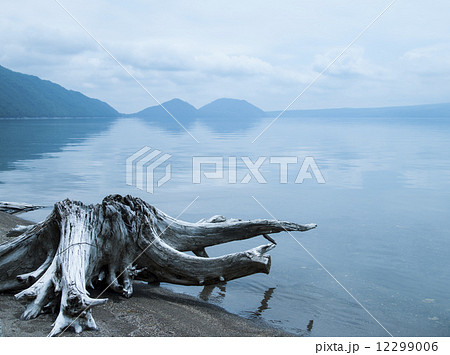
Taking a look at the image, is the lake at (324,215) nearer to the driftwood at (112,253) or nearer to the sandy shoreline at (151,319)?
the sandy shoreline at (151,319)

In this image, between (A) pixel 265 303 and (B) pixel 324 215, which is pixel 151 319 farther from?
(B) pixel 324 215

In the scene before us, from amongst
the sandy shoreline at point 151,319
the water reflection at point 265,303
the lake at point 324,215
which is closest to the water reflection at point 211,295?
the lake at point 324,215

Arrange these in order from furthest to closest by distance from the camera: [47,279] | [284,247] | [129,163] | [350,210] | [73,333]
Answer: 1. [129,163]
2. [350,210]
3. [284,247]
4. [47,279]
5. [73,333]

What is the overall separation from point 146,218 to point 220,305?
1255 millimetres

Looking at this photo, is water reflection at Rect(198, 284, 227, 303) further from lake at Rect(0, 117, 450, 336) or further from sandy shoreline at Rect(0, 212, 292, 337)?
sandy shoreline at Rect(0, 212, 292, 337)

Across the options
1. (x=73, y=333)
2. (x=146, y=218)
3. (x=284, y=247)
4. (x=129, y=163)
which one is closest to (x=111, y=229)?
(x=146, y=218)

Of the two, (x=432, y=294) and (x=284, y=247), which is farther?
(x=284, y=247)

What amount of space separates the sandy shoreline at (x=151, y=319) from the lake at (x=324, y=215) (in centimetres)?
37

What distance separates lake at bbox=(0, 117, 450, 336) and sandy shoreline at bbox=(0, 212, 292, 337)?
0.37 meters

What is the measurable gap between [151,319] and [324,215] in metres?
6.29

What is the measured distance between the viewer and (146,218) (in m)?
5.45

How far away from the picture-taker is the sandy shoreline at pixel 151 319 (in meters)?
4.25

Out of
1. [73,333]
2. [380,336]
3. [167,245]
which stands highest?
[167,245]

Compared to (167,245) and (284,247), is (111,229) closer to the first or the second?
(167,245)
